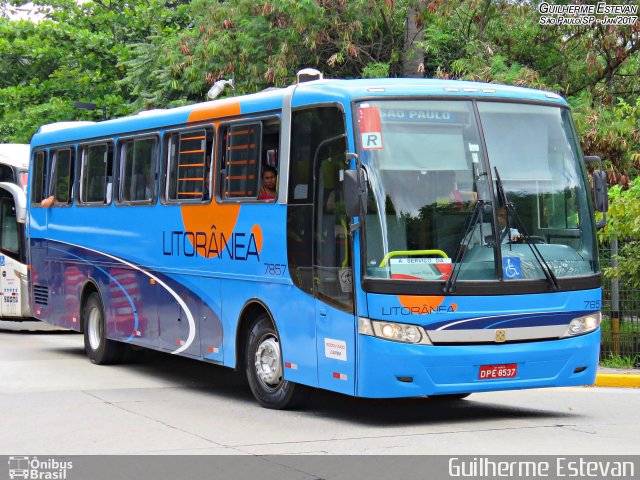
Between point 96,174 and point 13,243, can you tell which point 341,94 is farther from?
point 13,243

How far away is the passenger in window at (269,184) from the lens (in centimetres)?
1184

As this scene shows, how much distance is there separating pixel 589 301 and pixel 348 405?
9.52 ft

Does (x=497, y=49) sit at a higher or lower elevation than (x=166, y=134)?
higher

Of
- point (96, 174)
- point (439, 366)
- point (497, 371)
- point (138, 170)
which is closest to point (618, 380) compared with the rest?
point (497, 371)

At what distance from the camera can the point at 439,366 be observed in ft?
33.6

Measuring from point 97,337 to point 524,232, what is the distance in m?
8.03

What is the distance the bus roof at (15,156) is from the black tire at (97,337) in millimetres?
7267

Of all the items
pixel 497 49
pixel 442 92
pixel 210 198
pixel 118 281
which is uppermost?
pixel 497 49

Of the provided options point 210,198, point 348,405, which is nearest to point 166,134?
point 210,198

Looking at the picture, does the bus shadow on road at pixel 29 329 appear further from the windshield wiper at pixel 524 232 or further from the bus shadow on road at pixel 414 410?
the windshield wiper at pixel 524 232

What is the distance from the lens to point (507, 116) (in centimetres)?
1101

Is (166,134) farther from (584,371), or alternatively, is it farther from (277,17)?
(277,17)

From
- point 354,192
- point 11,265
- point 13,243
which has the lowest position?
point 11,265
